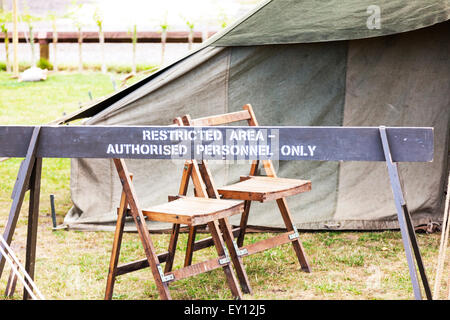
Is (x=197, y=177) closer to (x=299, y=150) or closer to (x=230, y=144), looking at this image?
(x=230, y=144)

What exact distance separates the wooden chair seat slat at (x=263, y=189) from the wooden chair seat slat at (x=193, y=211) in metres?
0.23

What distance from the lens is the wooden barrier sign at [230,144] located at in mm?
2959

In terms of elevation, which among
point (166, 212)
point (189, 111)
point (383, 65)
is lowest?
point (166, 212)

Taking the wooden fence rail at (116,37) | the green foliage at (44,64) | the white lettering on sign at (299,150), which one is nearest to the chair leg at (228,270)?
the white lettering on sign at (299,150)

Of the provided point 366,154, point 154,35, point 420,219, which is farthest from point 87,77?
point 366,154

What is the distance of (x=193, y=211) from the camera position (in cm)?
363

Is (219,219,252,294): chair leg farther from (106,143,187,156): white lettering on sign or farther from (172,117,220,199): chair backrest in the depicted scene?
(106,143,187,156): white lettering on sign

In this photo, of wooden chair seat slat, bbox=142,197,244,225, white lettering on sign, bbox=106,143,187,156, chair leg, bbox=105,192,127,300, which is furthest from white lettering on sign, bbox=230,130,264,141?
chair leg, bbox=105,192,127,300

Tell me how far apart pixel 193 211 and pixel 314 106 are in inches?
80.1

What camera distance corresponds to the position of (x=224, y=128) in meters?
3.11

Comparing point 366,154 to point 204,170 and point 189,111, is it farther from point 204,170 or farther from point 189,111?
point 189,111

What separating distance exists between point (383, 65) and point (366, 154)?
2.42m

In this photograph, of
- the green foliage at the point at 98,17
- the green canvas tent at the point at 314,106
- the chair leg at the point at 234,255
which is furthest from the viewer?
the green foliage at the point at 98,17

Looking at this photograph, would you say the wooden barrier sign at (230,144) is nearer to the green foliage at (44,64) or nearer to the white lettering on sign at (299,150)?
the white lettering on sign at (299,150)
